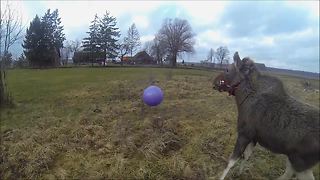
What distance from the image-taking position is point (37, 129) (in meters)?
13.6

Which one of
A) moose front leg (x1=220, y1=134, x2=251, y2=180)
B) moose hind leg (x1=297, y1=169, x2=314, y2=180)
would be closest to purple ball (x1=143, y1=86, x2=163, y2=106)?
moose front leg (x1=220, y1=134, x2=251, y2=180)

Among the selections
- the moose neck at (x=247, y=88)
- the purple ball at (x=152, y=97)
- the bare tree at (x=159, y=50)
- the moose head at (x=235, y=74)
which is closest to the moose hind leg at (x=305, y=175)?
the moose neck at (x=247, y=88)

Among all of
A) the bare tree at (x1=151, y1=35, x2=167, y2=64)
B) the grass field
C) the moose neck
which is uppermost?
the bare tree at (x1=151, y1=35, x2=167, y2=64)

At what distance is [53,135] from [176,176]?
207 inches

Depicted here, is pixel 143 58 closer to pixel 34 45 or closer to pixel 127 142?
pixel 34 45

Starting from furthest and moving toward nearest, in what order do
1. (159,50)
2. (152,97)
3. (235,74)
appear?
(159,50) → (152,97) → (235,74)

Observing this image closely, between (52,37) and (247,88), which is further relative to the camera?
(52,37)

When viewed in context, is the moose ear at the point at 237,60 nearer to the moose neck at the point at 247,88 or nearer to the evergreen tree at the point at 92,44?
the moose neck at the point at 247,88

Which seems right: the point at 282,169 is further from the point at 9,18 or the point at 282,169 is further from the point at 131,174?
the point at 9,18

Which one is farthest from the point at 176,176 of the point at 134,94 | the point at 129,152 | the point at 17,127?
the point at 134,94

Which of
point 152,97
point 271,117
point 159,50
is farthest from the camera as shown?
point 159,50

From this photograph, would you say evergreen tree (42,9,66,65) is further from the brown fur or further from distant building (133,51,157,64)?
the brown fur

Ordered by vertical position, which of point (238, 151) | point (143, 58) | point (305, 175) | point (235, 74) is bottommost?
point (305, 175)

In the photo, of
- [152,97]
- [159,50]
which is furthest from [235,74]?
[159,50]
